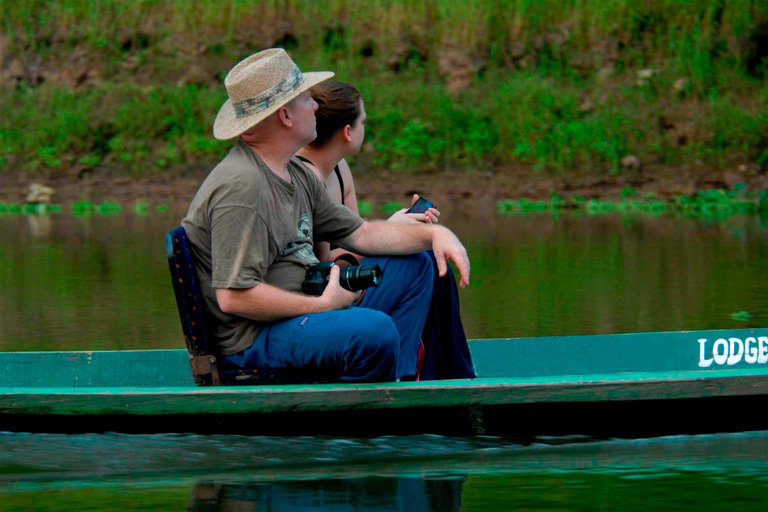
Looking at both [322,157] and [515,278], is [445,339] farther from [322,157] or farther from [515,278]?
[515,278]

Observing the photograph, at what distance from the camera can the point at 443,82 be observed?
64.4 ft

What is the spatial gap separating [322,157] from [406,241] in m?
0.66

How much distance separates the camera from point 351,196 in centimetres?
555

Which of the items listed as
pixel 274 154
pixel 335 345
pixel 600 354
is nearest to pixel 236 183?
pixel 274 154

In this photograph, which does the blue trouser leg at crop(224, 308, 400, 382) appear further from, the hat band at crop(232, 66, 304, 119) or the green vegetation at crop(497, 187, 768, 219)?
the green vegetation at crop(497, 187, 768, 219)

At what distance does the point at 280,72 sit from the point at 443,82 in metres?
15.5

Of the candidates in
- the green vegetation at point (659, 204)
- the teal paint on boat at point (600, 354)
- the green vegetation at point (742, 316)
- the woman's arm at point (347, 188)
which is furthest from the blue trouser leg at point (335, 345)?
the green vegetation at point (659, 204)

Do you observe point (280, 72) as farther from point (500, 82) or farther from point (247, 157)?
point (500, 82)

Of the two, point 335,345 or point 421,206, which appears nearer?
point 335,345

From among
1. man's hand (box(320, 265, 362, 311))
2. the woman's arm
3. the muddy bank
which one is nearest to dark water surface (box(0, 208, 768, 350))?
the muddy bank

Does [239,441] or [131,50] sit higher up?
[131,50]

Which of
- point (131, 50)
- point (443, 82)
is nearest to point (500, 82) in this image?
point (443, 82)

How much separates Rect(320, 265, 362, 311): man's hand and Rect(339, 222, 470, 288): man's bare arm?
40cm

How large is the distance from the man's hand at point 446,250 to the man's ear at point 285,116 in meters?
0.68
